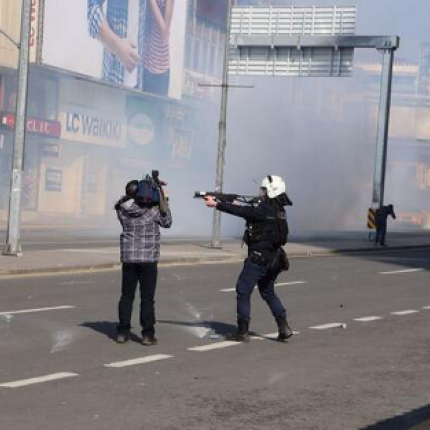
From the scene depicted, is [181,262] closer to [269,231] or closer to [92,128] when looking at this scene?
[269,231]

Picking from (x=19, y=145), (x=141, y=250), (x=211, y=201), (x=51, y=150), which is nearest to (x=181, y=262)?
(x=19, y=145)

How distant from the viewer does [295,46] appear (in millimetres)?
41188

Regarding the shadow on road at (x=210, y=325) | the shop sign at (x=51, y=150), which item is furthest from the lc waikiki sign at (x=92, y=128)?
the shadow on road at (x=210, y=325)

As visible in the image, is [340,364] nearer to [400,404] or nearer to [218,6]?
[400,404]

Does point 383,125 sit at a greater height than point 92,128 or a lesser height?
greater

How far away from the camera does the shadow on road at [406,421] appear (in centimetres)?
805

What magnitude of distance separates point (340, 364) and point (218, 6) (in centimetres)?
6258

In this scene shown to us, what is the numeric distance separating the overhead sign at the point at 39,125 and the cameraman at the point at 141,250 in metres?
42.5

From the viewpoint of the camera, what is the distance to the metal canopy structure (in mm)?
40812

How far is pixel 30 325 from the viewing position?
13.4 metres

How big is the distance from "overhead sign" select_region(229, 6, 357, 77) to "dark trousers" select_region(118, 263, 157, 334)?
2969 centimetres

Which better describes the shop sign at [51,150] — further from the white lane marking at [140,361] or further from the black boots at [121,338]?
the white lane marking at [140,361]

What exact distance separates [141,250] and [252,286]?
124cm

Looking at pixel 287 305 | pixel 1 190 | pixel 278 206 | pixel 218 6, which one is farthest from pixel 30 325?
pixel 218 6
